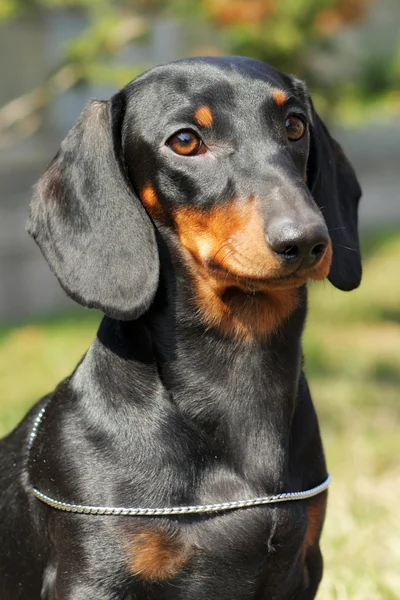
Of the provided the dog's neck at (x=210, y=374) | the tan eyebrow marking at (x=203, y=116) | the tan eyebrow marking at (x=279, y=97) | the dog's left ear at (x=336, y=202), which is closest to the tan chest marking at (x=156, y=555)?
the dog's neck at (x=210, y=374)

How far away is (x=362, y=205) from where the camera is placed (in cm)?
1484

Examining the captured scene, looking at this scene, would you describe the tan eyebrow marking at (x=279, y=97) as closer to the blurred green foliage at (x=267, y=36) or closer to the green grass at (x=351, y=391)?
the green grass at (x=351, y=391)

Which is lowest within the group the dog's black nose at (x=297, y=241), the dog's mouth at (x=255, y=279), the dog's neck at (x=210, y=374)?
the dog's neck at (x=210, y=374)

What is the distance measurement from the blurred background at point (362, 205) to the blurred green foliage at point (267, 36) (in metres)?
0.02

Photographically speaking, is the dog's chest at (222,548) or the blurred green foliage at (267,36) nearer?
the dog's chest at (222,548)

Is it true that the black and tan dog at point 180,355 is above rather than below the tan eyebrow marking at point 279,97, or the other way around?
below

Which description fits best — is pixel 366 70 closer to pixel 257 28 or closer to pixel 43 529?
pixel 257 28

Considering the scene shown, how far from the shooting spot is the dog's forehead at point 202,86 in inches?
110

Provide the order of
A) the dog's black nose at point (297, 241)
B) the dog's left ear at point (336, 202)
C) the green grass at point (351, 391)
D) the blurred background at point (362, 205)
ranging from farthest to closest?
the blurred background at point (362, 205), the green grass at point (351, 391), the dog's left ear at point (336, 202), the dog's black nose at point (297, 241)

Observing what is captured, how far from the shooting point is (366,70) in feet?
33.1

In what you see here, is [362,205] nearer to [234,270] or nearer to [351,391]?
[351,391]

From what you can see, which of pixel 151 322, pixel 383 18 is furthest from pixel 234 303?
pixel 383 18

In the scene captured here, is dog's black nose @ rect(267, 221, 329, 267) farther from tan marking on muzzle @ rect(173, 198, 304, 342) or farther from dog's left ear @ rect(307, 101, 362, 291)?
dog's left ear @ rect(307, 101, 362, 291)

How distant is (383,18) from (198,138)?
13243 mm
